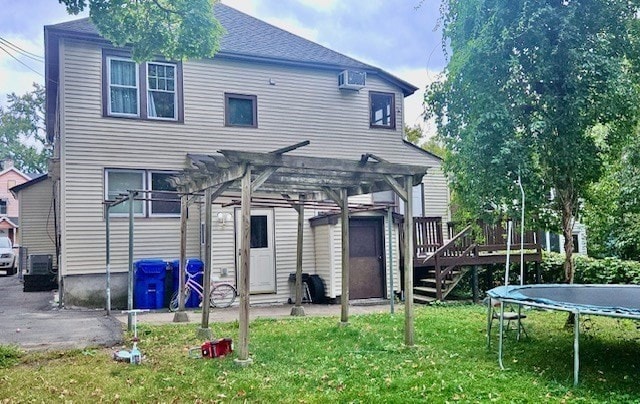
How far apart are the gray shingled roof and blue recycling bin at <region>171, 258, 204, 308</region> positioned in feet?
16.5

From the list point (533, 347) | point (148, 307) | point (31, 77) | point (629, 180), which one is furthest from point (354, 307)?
point (31, 77)

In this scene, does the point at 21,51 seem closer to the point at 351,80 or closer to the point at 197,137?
the point at 197,137

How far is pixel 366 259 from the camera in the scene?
42.0 ft

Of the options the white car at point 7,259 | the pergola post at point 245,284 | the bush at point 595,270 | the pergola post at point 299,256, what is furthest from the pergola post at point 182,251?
the white car at point 7,259

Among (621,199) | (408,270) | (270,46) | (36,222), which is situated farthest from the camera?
(36,222)

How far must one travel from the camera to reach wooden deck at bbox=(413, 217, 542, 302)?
1221 centimetres

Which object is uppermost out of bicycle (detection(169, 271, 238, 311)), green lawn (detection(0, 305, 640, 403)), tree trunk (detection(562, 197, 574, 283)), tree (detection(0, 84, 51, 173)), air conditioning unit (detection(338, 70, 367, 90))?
tree (detection(0, 84, 51, 173))

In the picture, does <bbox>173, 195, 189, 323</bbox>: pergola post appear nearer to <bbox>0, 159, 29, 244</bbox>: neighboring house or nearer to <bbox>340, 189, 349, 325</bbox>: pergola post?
<bbox>340, 189, 349, 325</bbox>: pergola post

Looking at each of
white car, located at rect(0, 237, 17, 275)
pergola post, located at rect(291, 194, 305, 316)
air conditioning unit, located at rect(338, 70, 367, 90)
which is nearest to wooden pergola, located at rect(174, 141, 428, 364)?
pergola post, located at rect(291, 194, 305, 316)

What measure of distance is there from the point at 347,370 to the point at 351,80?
9836 millimetres

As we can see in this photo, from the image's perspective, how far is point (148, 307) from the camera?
11.2 metres

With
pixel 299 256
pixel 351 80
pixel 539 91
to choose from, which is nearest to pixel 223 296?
pixel 299 256

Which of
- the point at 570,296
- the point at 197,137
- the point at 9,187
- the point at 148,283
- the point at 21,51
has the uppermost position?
the point at 21,51

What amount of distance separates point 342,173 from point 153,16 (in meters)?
4.41
